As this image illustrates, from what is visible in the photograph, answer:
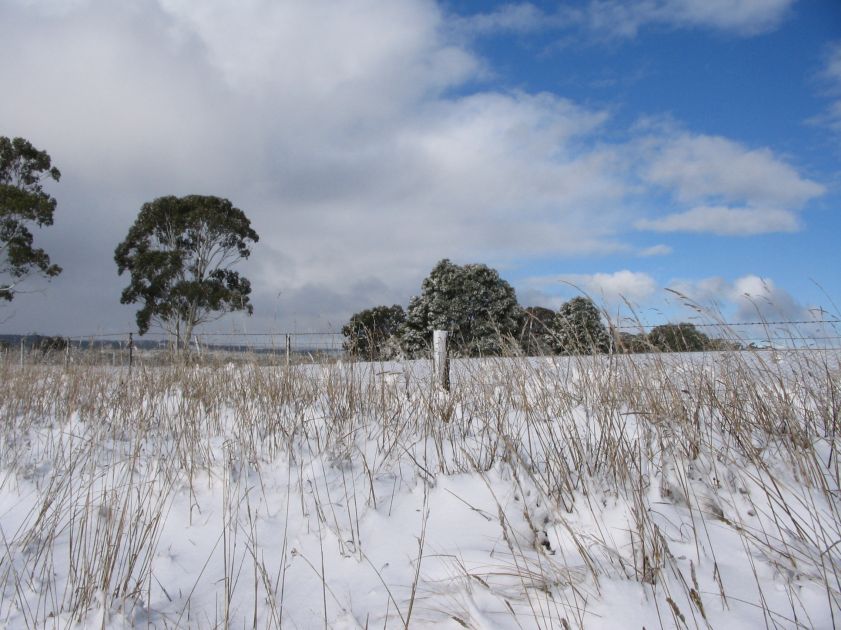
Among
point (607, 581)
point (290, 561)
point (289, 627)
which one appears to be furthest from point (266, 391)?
point (607, 581)

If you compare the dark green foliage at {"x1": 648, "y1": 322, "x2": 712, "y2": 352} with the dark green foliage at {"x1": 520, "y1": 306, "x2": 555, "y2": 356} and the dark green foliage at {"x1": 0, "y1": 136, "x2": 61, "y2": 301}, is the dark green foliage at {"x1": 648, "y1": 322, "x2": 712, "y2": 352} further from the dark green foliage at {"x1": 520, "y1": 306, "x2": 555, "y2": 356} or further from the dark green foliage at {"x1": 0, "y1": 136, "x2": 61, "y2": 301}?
the dark green foliage at {"x1": 0, "y1": 136, "x2": 61, "y2": 301}

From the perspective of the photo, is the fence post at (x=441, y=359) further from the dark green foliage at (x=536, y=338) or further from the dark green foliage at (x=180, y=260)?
the dark green foliage at (x=180, y=260)

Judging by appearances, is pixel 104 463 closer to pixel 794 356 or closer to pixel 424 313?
pixel 794 356

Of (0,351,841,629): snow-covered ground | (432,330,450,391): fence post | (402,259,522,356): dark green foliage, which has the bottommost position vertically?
(0,351,841,629): snow-covered ground

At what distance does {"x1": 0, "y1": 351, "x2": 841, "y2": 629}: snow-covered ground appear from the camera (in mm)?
1994

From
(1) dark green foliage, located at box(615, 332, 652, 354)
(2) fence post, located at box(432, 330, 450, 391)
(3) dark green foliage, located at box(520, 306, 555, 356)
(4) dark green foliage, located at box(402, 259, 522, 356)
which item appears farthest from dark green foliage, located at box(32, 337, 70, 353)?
(4) dark green foliage, located at box(402, 259, 522, 356)

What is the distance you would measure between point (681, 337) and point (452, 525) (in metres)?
2.96

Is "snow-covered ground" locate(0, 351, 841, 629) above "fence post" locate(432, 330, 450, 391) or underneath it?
underneath

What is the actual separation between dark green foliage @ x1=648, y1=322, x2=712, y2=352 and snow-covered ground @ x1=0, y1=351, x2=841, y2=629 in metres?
0.14

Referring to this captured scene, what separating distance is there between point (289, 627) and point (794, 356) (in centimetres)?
426

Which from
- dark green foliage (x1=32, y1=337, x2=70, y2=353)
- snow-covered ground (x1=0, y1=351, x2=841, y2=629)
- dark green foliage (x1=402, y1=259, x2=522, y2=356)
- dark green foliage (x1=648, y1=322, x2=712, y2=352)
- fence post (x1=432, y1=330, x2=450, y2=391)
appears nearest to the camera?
snow-covered ground (x1=0, y1=351, x2=841, y2=629)

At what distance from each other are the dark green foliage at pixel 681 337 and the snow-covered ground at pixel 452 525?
0.14m

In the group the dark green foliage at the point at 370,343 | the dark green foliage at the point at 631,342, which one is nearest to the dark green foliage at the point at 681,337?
the dark green foliage at the point at 631,342

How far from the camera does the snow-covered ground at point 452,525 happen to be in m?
1.99
